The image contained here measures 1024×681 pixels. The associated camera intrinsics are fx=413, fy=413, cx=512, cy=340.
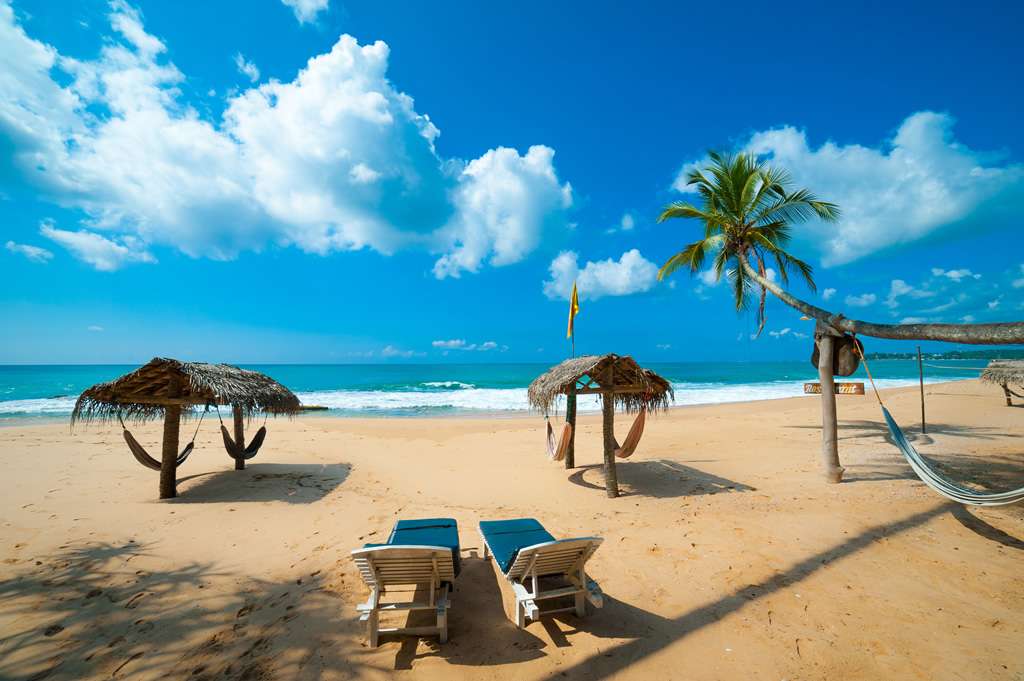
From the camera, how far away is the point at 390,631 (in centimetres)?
284

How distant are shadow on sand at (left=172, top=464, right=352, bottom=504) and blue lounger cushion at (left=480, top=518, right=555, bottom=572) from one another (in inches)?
143

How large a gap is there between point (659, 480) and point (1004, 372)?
13.9 m

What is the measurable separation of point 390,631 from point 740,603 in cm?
268

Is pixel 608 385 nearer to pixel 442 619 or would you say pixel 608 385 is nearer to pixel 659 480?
pixel 659 480

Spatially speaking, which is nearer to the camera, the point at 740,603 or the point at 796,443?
the point at 740,603

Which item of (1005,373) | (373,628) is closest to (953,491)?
(373,628)

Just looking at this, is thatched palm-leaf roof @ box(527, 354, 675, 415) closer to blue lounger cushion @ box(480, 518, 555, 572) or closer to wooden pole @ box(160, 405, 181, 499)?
blue lounger cushion @ box(480, 518, 555, 572)

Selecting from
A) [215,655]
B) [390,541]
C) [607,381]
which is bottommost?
[215,655]

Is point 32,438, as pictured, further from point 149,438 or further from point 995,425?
point 995,425

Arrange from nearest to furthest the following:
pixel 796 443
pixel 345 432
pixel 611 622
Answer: pixel 611 622
pixel 796 443
pixel 345 432

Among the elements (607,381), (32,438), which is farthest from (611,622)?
(32,438)

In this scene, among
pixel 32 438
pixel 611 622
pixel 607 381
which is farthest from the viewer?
pixel 32 438

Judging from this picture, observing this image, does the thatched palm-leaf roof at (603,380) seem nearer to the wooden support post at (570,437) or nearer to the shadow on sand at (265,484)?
the wooden support post at (570,437)

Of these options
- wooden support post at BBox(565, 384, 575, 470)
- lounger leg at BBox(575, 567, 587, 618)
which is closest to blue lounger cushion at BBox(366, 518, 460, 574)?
lounger leg at BBox(575, 567, 587, 618)
